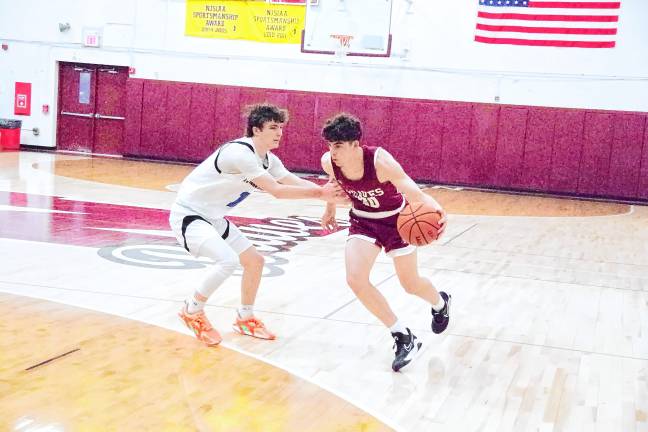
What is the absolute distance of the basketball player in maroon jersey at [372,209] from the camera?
15.8ft

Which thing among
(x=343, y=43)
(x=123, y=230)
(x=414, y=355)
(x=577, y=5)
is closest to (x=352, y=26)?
(x=343, y=43)

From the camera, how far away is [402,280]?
5.46 metres

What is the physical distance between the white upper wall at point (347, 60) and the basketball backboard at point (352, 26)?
0.99 feet

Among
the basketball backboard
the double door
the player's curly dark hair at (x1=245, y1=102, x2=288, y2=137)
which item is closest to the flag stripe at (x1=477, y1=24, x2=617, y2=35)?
the basketball backboard

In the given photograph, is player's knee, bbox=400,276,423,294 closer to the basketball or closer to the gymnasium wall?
the basketball

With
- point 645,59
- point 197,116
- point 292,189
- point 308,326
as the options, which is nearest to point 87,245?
point 308,326

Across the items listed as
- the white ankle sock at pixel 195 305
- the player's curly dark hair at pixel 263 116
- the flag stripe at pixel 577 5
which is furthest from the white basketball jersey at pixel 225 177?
the flag stripe at pixel 577 5

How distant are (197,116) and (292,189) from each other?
16584 millimetres

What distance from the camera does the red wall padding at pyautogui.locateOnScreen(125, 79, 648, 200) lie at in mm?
18938

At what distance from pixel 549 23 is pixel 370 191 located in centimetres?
1481

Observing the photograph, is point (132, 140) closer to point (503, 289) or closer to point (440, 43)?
point (440, 43)

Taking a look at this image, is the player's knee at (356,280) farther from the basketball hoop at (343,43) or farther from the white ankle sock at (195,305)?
the basketball hoop at (343,43)

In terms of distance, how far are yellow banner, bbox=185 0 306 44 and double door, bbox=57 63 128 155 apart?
2.76 metres

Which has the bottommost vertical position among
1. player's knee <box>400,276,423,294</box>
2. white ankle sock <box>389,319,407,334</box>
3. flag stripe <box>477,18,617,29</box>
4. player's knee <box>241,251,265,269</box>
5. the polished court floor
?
the polished court floor
